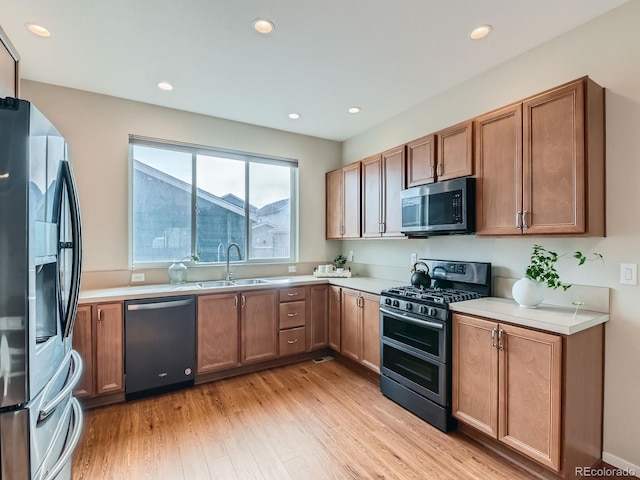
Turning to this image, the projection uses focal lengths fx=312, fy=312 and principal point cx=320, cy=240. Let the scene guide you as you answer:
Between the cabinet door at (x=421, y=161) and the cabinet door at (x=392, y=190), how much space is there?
0.09 m

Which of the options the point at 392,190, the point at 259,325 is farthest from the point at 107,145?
the point at 392,190

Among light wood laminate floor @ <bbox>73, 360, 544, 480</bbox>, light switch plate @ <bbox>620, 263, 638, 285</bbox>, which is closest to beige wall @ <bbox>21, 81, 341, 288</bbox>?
light wood laminate floor @ <bbox>73, 360, 544, 480</bbox>

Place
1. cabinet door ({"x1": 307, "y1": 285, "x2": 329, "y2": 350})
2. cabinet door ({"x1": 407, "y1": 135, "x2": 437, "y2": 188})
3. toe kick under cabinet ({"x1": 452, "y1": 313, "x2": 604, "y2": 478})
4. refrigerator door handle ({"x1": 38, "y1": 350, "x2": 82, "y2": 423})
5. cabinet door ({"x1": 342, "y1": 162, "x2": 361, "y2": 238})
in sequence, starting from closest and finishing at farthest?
refrigerator door handle ({"x1": 38, "y1": 350, "x2": 82, "y2": 423}) → toe kick under cabinet ({"x1": 452, "y1": 313, "x2": 604, "y2": 478}) → cabinet door ({"x1": 407, "y1": 135, "x2": 437, "y2": 188}) → cabinet door ({"x1": 307, "y1": 285, "x2": 329, "y2": 350}) → cabinet door ({"x1": 342, "y1": 162, "x2": 361, "y2": 238})

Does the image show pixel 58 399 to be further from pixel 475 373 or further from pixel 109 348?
pixel 475 373

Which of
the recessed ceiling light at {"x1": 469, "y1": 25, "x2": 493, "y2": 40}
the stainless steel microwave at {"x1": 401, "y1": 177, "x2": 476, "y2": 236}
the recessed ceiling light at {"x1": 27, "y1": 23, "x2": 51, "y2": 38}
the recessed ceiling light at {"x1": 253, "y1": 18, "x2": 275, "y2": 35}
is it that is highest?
the recessed ceiling light at {"x1": 469, "y1": 25, "x2": 493, "y2": 40}

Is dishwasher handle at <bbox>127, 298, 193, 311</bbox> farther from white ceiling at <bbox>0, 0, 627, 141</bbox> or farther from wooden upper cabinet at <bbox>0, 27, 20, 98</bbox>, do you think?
white ceiling at <bbox>0, 0, 627, 141</bbox>

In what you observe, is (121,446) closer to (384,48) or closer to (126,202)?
(126,202)

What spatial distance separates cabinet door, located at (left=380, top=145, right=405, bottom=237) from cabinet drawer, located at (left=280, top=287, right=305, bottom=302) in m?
1.13

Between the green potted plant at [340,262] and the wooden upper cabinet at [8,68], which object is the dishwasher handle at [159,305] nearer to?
the wooden upper cabinet at [8,68]

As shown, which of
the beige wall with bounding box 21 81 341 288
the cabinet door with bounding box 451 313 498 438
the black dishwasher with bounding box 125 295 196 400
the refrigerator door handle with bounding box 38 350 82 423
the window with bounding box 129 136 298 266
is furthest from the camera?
the window with bounding box 129 136 298 266

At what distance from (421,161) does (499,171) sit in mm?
765

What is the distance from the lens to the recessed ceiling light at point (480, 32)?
2090 millimetres

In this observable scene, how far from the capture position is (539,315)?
6.31 feet

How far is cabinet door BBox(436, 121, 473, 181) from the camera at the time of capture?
2.49 meters
